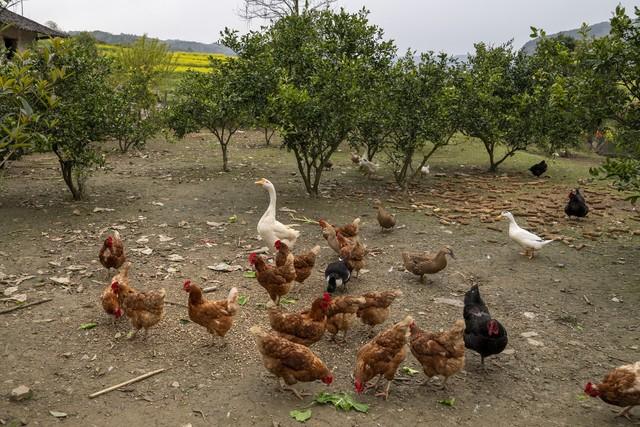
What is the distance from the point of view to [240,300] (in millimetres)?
7531

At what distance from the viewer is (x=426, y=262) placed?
8188mm

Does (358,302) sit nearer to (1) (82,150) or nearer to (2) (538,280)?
(2) (538,280)

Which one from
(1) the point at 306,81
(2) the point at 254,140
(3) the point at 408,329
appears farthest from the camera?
(2) the point at 254,140

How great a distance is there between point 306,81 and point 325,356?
8.33 meters

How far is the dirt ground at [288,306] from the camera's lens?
17.1ft

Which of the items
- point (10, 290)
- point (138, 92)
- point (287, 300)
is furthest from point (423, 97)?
point (138, 92)

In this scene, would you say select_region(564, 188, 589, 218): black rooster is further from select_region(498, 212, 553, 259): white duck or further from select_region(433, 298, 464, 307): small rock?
select_region(433, 298, 464, 307): small rock

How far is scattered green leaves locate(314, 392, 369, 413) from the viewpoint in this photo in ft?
16.9

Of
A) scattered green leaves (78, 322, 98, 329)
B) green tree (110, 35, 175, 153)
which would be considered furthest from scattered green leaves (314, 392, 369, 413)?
green tree (110, 35, 175, 153)

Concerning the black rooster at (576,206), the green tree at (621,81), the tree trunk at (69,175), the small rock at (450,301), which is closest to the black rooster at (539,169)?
the black rooster at (576,206)

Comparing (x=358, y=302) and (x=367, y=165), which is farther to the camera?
(x=367, y=165)

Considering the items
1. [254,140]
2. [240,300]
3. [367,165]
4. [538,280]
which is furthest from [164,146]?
[538,280]

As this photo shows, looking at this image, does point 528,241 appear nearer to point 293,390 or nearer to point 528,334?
point 528,334

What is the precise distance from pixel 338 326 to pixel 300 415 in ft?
5.21
